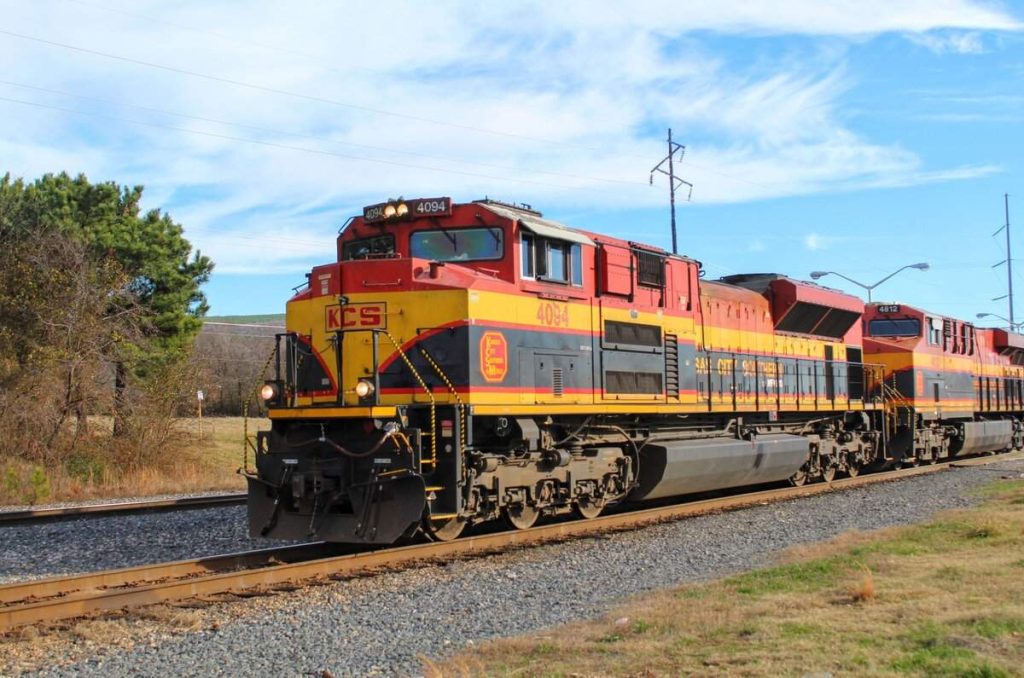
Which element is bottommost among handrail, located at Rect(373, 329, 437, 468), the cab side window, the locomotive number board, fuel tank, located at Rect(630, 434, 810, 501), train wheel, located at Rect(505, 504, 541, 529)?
train wheel, located at Rect(505, 504, 541, 529)

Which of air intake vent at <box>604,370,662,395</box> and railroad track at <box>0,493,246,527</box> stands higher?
air intake vent at <box>604,370,662,395</box>

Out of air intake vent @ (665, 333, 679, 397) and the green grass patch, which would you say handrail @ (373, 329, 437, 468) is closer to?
the green grass patch

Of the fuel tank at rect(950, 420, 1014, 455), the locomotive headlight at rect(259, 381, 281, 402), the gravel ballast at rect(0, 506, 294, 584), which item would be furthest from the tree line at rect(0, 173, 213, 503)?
the fuel tank at rect(950, 420, 1014, 455)

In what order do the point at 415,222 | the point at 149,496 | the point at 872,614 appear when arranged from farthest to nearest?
1. the point at 149,496
2. the point at 415,222
3. the point at 872,614

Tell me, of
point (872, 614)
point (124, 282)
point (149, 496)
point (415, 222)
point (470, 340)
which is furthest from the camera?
point (124, 282)

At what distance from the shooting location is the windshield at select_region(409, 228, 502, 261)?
9820 millimetres

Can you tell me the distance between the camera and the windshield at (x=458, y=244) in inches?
387

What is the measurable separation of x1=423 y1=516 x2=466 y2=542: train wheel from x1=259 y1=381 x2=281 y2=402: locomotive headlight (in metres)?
2.01

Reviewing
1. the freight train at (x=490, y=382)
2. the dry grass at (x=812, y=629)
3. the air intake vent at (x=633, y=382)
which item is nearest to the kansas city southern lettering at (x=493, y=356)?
the freight train at (x=490, y=382)

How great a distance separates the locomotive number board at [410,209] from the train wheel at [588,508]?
3.90 m

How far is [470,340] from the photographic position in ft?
29.7

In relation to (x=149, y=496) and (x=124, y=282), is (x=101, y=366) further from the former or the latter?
(x=149, y=496)

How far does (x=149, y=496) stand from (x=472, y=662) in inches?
509

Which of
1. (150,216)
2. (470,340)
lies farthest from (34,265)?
(470,340)
